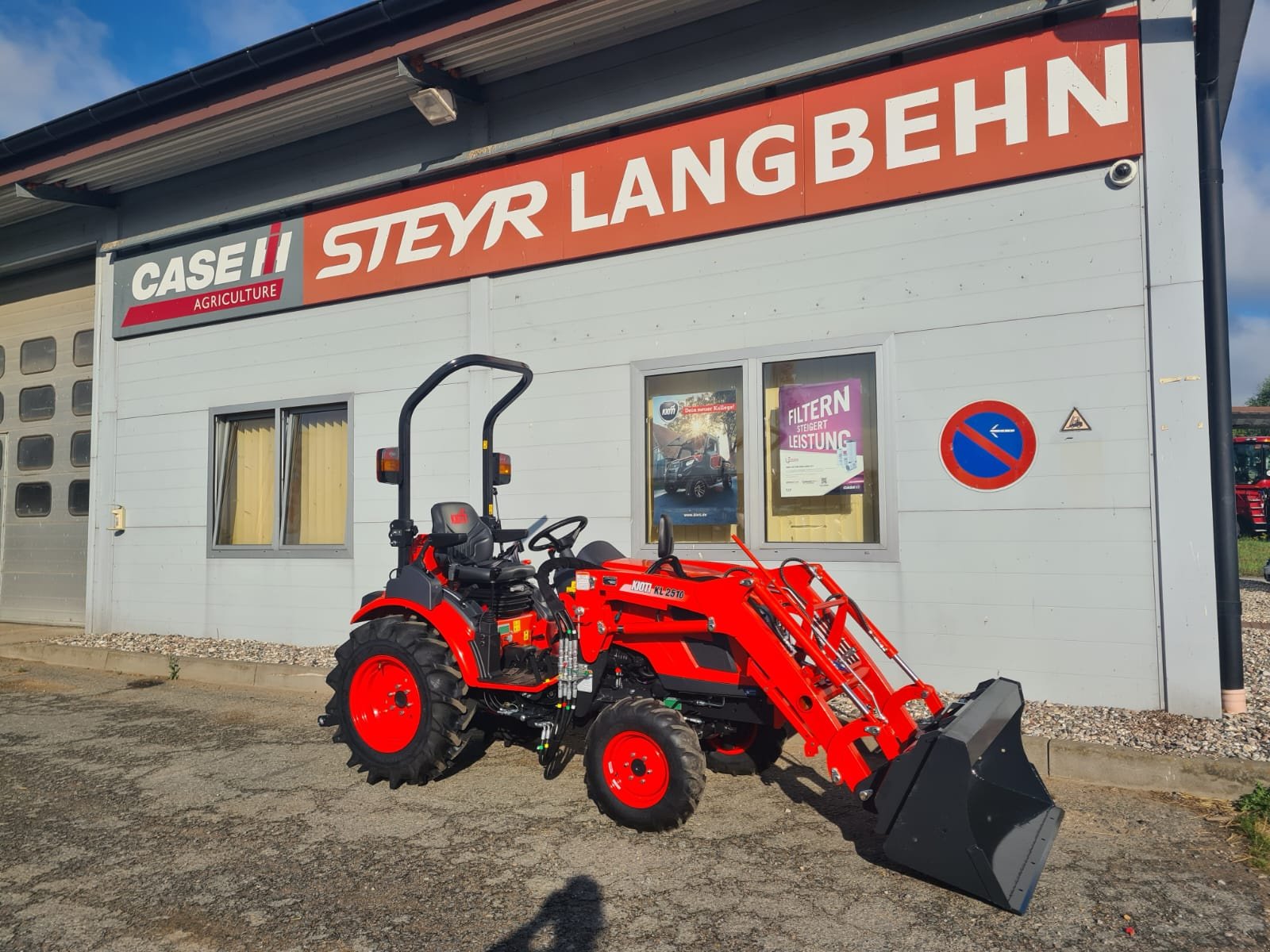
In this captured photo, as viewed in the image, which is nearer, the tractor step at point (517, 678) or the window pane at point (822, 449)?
the tractor step at point (517, 678)

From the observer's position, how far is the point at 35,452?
11.8 metres

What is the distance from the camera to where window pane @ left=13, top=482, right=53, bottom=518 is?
11.6 m

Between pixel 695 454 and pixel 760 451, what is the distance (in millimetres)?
547

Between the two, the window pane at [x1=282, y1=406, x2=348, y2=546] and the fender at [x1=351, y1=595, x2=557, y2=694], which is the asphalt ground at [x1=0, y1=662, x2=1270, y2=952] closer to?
the fender at [x1=351, y1=595, x2=557, y2=694]

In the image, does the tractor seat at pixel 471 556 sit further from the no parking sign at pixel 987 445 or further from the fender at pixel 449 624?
the no parking sign at pixel 987 445

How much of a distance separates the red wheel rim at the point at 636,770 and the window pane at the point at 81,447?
968cm

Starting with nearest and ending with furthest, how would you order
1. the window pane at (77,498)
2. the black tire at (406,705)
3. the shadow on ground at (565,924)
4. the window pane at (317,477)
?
1. the shadow on ground at (565,924)
2. the black tire at (406,705)
3. the window pane at (317,477)
4. the window pane at (77,498)

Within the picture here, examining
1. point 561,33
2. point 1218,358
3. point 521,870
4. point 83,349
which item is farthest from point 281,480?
point 1218,358

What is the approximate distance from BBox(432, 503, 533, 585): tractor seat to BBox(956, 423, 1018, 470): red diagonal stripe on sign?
307cm

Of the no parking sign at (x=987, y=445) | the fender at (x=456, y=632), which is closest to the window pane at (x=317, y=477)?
the fender at (x=456, y=632)

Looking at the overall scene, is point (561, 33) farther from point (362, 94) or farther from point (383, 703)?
point (383, 703)

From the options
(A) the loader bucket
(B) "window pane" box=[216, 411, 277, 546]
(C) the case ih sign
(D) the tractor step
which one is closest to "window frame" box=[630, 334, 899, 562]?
(C) the case ih sign

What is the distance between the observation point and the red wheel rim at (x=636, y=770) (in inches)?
161

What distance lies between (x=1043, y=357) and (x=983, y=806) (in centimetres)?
355
